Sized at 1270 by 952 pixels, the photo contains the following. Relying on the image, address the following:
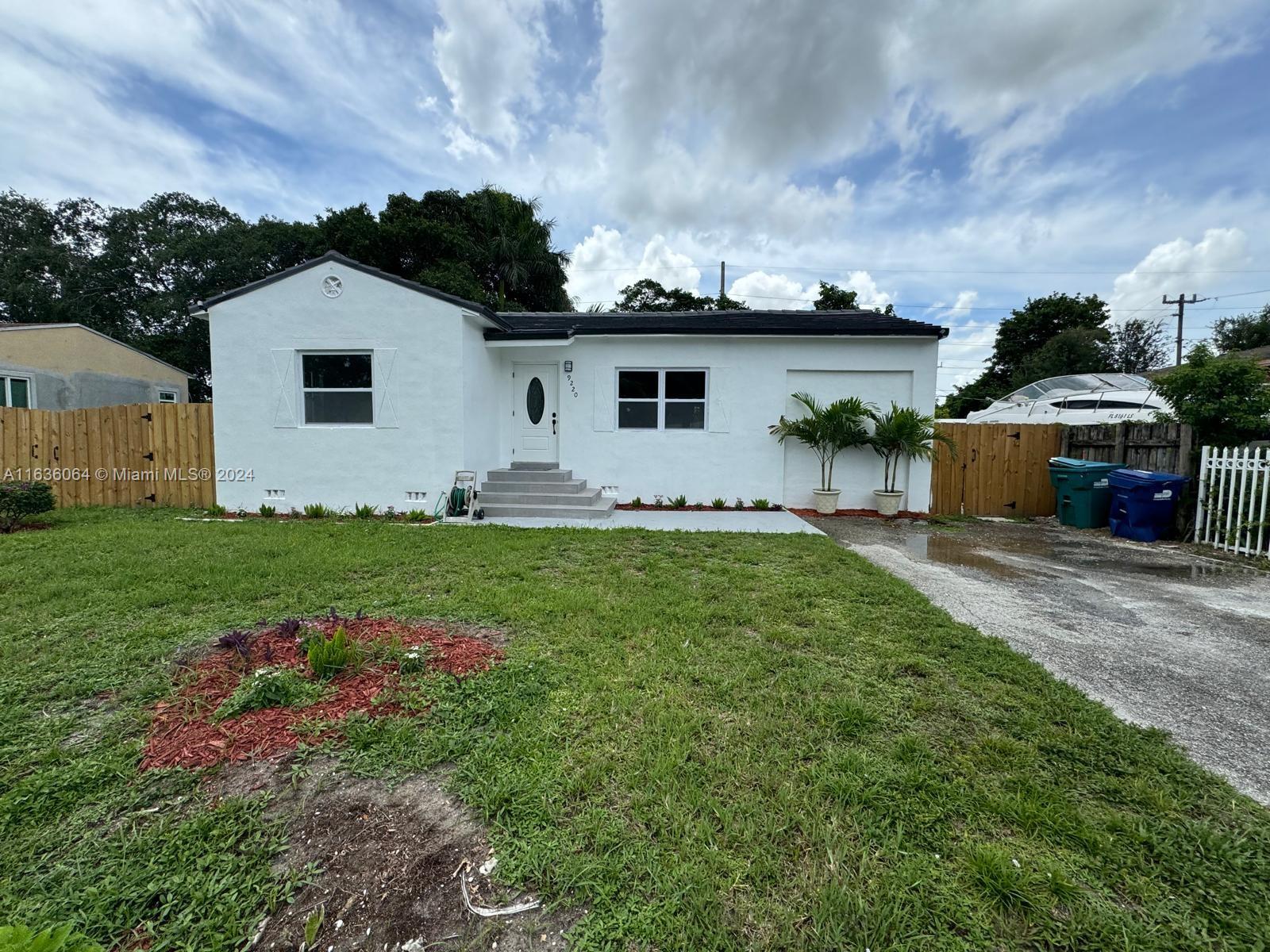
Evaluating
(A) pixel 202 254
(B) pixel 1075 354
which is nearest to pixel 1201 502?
(B) pixel 1075 354

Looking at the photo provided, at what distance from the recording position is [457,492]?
852 cm

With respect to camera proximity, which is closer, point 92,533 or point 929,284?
point 92,533

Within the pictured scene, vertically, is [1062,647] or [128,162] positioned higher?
[128,162]

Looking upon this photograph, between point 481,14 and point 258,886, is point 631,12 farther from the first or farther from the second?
point 258,886

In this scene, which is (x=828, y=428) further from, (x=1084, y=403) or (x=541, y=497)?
(x=1084, y=403)

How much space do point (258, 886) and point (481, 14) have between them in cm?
1054

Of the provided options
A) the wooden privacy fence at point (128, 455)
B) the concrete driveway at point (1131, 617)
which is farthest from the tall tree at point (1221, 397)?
the wooden privacy fence at point (128, 455)

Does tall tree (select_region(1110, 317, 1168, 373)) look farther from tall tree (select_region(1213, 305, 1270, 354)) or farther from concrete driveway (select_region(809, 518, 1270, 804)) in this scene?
concrete driveway (select_region(809, 518, 1270, 804))

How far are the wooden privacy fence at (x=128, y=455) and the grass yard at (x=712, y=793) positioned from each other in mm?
6431

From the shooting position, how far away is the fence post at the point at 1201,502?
705cm

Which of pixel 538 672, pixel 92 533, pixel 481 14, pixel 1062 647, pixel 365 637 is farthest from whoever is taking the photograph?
pixel 481 14

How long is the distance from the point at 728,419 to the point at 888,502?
3.17m

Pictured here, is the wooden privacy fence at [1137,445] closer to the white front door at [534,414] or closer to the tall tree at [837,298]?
the white front door at [534,414]

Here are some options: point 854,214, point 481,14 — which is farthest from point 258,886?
point 854,214
